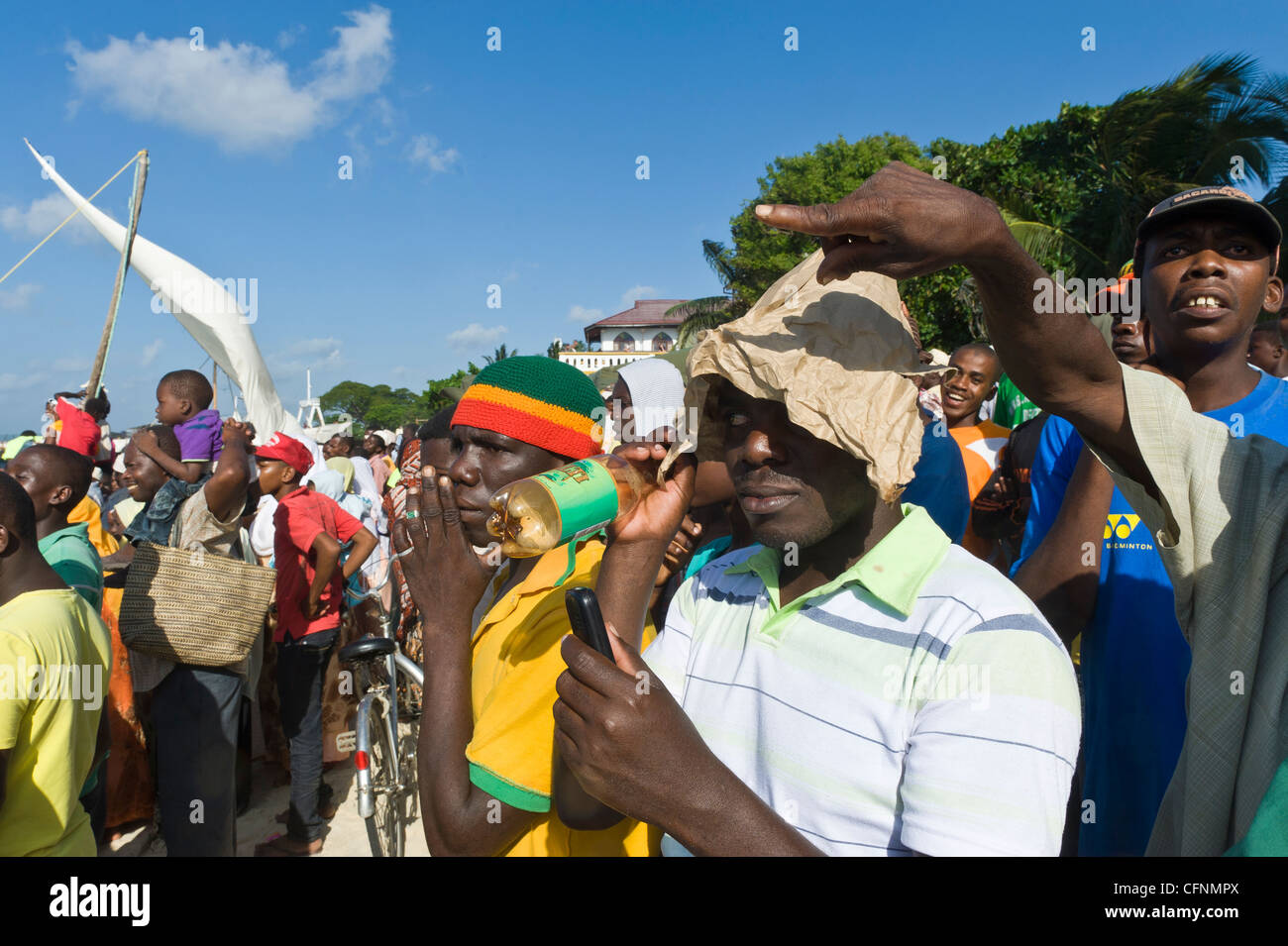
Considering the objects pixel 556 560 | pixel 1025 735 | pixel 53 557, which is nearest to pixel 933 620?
pixel 1025 735

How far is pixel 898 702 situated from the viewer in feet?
3.77

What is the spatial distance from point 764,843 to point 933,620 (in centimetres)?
42

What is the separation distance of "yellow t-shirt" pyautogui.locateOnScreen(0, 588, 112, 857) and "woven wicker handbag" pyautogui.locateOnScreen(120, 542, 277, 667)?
53.3 inches

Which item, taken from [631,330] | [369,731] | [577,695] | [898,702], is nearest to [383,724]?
[369,731]

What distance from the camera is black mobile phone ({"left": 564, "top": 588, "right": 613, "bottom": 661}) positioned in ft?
3.79

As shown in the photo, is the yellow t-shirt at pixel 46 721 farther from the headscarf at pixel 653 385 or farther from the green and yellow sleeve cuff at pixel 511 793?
the headscarf at pixel 653 385

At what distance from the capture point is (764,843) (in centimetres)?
102

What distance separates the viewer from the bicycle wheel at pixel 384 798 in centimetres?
455

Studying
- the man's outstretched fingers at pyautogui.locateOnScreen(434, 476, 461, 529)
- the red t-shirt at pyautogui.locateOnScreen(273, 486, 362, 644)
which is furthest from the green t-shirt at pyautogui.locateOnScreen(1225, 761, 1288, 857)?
the red t-shirt at pyautogui.locateOnScreen(273, 486, 362, 644)

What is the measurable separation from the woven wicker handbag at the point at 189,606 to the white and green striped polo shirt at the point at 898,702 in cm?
338

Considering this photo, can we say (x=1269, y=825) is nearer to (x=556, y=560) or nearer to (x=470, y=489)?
(x=556, y=560)

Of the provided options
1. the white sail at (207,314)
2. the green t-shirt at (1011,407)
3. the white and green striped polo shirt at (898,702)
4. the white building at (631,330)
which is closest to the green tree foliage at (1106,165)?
the green t-shirt at (1011,407)

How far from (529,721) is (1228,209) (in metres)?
1.98

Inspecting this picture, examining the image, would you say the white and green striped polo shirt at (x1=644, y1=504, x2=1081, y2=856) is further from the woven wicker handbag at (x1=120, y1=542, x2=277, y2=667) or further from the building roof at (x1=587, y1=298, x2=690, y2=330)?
the building roof at (x1=587, y1=298, x2=690, y2=330)
